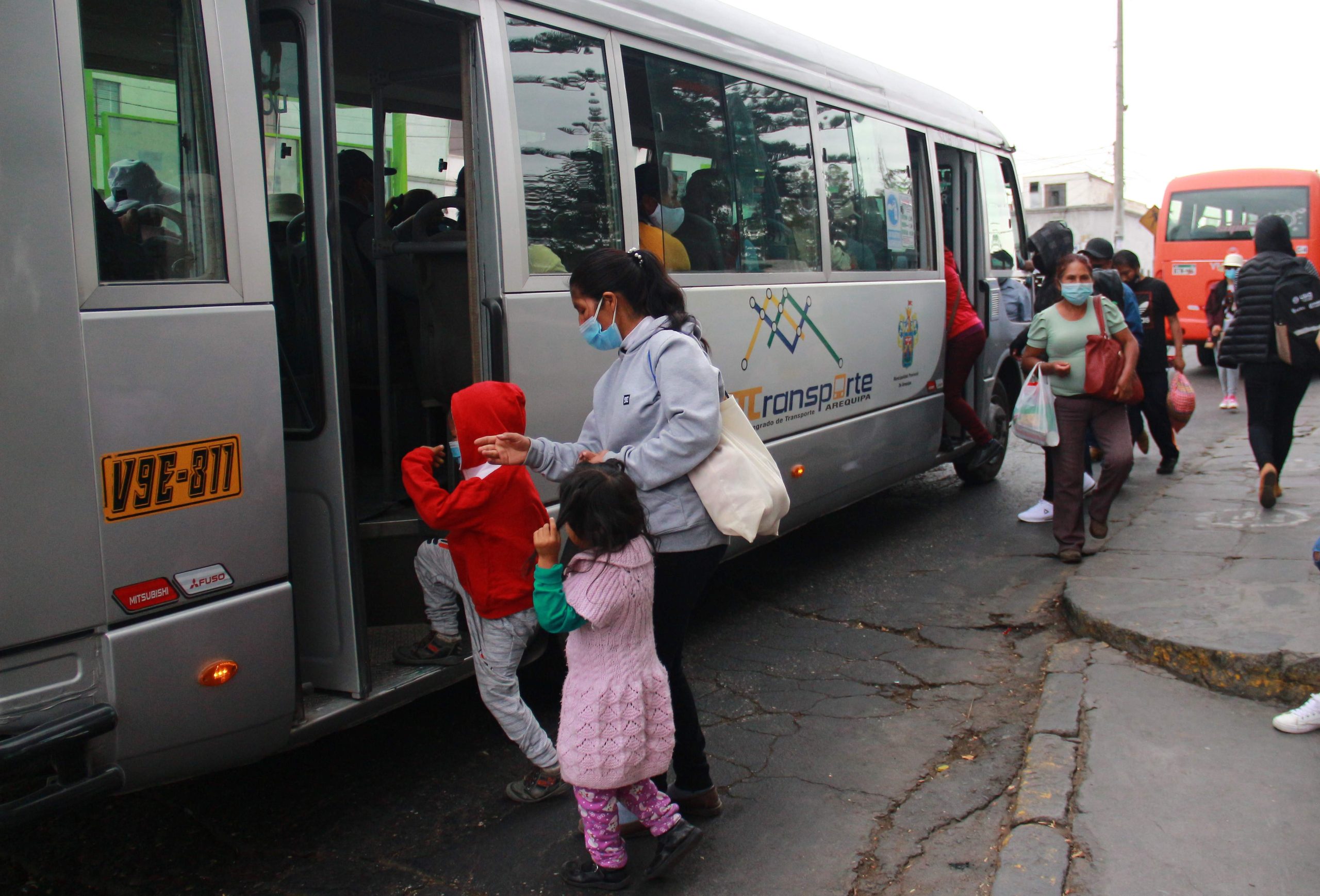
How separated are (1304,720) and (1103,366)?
2.77 metres

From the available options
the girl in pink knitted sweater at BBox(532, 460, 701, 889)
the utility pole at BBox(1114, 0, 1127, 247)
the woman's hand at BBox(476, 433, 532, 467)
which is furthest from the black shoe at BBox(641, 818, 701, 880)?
the utility pole at BBox(1114, 0, 1127, 247)

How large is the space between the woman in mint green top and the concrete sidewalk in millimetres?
328

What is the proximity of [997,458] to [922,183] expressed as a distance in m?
2.68

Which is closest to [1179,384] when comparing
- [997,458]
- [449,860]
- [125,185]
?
[997,458]

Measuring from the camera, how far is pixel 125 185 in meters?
2.81

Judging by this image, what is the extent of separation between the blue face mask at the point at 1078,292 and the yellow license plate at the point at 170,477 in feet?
16.1

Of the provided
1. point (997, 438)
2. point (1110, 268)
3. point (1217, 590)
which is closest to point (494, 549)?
point (1217, 590)

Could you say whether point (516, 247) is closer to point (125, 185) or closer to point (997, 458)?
point (125, 185)

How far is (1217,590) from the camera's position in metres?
5.24

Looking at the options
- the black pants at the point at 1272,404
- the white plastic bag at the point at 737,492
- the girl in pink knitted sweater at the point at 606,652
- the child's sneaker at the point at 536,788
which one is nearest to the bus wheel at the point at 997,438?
the black pants at the point at 1272,404

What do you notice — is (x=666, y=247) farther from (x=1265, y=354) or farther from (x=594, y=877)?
(x=1265, y=354)

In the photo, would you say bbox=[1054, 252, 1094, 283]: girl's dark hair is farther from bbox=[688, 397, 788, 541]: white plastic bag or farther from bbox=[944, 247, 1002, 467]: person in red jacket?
bbox=[688, 397, 788, 541]: white plastic bag

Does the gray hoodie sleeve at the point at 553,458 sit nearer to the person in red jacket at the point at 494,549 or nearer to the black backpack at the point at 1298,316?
the person in red jacket at the point at 494,549

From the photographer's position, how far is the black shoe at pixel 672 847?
3117mm
